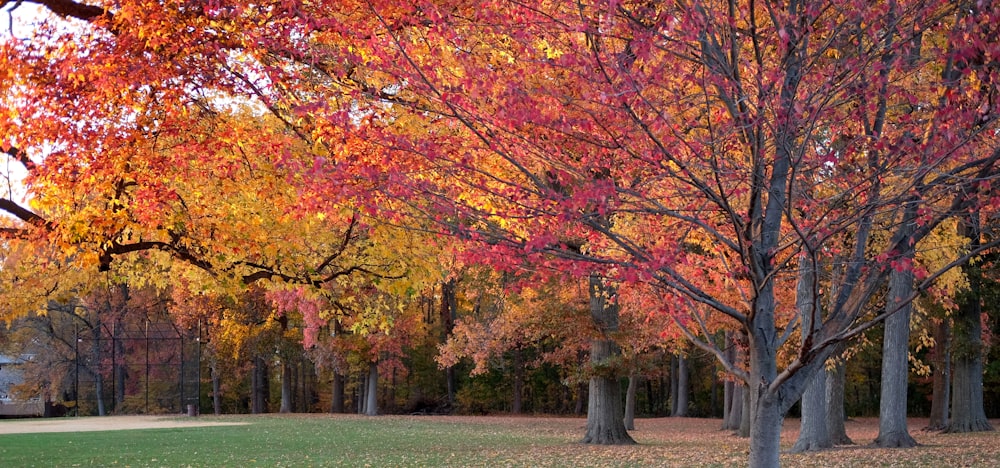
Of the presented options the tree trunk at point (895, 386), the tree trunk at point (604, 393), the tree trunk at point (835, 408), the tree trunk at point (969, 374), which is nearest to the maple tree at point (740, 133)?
the tree trunk at point (895, 386)

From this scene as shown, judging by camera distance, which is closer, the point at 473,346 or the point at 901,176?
the point at 901,176

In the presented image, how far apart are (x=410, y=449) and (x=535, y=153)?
1594cm

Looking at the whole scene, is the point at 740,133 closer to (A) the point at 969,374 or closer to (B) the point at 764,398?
(B) the point at 764,398

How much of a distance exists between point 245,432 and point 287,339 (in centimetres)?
1403

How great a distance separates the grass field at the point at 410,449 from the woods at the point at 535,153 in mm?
2528

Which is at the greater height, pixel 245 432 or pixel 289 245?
pixel 289 245

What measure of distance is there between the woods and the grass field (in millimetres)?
2528

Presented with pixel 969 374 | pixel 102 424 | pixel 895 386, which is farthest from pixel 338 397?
pixel 895 386

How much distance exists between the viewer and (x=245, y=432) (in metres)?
26.8

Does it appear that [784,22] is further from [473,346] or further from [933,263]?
[473,346]

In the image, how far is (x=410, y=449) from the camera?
20.2m

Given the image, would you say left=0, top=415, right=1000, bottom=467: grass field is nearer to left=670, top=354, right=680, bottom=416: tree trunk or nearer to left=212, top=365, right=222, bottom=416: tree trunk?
left=212, top=365, right=222, bottom=416: tree trunk

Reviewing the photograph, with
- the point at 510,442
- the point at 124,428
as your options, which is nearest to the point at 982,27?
the point at 510,442

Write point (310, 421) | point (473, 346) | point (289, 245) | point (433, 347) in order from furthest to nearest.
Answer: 1. point (433, 347)
2. point (310, 421)
3. point (473, 346)
4. point (289, 245)
